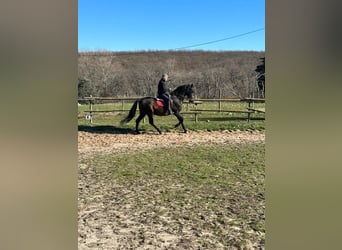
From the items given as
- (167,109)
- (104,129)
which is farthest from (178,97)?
(104,129)

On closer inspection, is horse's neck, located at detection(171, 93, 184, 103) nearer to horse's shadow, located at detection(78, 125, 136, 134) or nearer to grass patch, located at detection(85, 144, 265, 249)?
horse's shadow, located at detection(78, 125, 136, 134)

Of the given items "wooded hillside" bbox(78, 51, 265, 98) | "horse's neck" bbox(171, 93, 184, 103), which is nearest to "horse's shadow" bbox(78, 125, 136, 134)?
"horse's neck" bbox(171, 93, 184, 103)

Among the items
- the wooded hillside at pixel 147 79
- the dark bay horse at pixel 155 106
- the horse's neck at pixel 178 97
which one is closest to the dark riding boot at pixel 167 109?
the dark bay horse at pixel 155 106

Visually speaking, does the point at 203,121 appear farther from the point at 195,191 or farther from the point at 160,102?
the point at 195,191

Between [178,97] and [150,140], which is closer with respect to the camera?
[150,140]

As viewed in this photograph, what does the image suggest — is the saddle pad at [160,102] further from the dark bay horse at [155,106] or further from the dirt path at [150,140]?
the dirt path at [150,140]

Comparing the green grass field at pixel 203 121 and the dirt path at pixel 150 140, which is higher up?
the green grass field at pixel 203 121

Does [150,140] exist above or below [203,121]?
below
